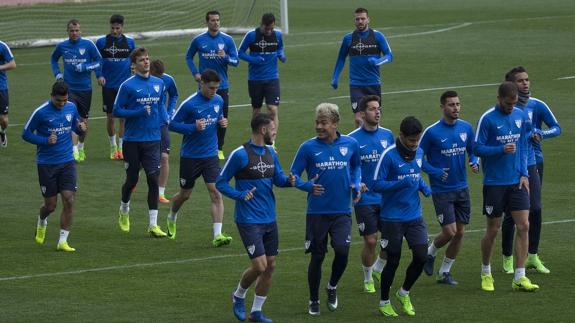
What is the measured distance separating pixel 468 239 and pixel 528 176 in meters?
2.41

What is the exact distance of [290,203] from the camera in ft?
67.5

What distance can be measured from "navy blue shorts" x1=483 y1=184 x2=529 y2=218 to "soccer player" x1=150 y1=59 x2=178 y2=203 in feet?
20.6

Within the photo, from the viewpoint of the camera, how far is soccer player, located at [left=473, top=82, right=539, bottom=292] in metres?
14.8

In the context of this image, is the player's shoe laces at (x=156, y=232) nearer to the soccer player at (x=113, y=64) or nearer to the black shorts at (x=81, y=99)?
the soccer player at (x=113, y=64)

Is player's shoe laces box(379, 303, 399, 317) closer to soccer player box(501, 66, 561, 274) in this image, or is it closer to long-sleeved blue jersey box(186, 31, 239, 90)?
soccer player box(501, 66, 561, 274)

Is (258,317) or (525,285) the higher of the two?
(258,317)

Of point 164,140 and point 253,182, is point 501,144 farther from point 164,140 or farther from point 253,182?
point 164,140

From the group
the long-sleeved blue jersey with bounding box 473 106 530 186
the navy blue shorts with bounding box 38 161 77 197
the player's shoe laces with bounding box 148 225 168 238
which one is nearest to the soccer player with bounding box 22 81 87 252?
the navy blue shorts with bounding box 38 161 77 197

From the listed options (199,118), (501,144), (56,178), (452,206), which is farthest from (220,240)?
(501,144)

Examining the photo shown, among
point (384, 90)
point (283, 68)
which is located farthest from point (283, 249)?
point (283, 68)

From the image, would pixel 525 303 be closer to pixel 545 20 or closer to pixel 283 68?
pixel 283 68

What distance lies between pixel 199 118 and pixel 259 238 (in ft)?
14.8

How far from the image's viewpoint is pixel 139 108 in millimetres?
18609

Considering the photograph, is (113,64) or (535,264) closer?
(535,264)
